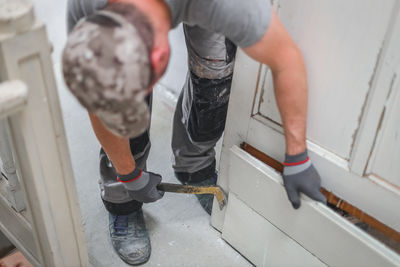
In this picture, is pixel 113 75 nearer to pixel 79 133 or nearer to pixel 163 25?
pixel 163 25

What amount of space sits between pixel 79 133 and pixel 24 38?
4.25 ft

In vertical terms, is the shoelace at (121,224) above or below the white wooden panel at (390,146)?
below

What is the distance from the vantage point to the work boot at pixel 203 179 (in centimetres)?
163

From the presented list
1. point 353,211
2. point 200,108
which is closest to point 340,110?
point 353,211

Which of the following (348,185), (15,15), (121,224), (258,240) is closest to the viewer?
(15,15)

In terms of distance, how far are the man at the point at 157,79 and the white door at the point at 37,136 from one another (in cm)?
6

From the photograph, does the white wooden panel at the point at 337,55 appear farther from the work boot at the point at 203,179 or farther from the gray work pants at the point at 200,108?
the work boot at the point at 203,179

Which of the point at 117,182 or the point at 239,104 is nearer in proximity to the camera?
the point at 239,104

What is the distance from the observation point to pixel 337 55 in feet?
3.12

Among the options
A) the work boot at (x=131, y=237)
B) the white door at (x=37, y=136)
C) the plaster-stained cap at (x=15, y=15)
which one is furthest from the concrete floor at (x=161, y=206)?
the plaster-stained cap at (x=15, y=15)

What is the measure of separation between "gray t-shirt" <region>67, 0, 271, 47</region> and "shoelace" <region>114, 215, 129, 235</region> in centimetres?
81

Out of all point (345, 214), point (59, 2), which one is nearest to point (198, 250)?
point (345, 214)

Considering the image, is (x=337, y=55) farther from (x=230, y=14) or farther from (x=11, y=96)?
(x=11, y=96)

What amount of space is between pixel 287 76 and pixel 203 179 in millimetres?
792
